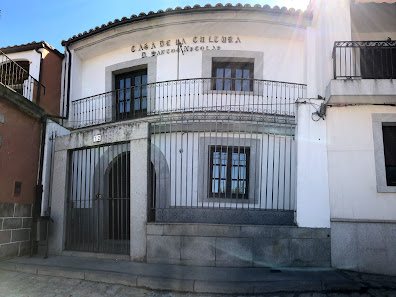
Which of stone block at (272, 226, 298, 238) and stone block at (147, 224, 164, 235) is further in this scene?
stone block at (147, 224, 164, 235)

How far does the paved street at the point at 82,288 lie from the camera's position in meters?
4.95

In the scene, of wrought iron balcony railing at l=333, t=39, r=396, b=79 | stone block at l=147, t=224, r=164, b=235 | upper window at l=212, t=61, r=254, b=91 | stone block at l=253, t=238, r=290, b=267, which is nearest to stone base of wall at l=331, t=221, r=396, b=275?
stone block at l=253, t=238, r=290, b=267

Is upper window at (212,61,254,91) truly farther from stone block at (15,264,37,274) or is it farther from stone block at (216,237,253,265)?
stone block at (15,264,37,274)

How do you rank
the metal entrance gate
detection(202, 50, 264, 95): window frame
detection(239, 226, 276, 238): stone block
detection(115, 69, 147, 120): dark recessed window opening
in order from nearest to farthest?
detection(239, 226, 276, 238): stone block, the metal entrance gate, detection(202, 50, 264, 95): window frame, detection(115, 69, 147, 120): dark recessed window opening

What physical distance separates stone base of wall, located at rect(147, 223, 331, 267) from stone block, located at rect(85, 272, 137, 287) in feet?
3.33

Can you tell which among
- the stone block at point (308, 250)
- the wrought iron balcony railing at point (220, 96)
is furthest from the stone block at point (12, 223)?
the stone block at point (308, 250)

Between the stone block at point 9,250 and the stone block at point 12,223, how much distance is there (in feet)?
1.18

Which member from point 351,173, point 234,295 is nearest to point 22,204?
point 234,295

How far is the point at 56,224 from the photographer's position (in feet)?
24.4

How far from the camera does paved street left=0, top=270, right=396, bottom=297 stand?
4.95 m

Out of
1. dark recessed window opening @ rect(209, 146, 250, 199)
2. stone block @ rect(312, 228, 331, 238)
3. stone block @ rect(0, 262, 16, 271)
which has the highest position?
dark recessed window opening @ rect(209, 146, 250, 199)

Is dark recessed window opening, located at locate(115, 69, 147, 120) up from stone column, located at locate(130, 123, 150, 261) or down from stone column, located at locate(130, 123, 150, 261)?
up

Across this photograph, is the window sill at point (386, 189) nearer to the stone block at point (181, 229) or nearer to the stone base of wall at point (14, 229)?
the stone block at point (181, 229)

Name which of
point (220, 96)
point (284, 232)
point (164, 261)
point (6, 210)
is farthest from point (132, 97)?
point (284, 232)
